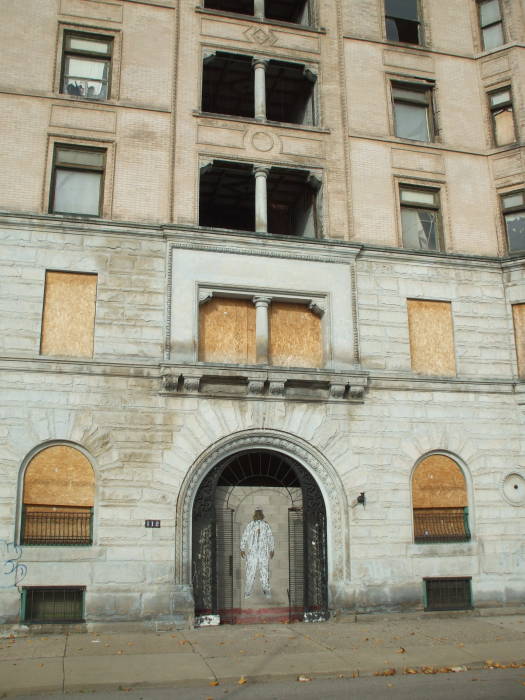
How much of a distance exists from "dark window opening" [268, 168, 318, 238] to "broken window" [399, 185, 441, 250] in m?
2.54

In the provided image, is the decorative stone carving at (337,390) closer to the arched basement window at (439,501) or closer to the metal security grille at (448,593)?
the arched basement window at (439,501)

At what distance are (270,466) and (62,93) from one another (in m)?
10.9

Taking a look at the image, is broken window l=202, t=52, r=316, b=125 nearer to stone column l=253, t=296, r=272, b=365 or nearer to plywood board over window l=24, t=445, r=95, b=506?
stone column l=253, t=296, r=272, b=365

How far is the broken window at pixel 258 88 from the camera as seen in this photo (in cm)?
1973

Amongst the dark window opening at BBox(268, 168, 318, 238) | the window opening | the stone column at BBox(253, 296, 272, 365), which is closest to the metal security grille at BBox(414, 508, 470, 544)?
the stone column at BBox(253, 296, 272, 365)

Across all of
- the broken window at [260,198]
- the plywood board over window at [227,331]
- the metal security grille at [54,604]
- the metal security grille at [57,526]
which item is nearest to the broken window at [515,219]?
the broken window at [260,198]

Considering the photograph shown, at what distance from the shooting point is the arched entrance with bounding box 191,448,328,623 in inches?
645

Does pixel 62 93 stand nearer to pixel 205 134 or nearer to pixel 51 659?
pixel 205 134

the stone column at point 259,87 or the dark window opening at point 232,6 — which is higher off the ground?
the dark window opening at point 232,6

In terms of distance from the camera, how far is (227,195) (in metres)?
21.8

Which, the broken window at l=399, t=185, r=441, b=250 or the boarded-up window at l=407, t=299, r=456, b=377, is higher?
the broken window at l=399, t=185, r=441, b=250

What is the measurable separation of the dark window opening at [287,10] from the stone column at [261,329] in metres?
9.56

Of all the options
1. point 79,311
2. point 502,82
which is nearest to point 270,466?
point 79,311

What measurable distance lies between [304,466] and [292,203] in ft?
28.3
